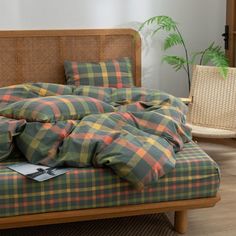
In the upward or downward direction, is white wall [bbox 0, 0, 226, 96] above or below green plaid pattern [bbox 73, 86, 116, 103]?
above

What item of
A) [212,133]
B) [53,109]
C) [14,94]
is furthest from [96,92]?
[212,133]

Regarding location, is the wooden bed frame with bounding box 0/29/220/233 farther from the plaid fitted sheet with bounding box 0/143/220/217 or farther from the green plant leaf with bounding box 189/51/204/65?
the plaid fitted sheet with bounding box 0/143/220/217

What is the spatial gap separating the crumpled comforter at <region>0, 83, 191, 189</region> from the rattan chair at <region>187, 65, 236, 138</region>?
105cm

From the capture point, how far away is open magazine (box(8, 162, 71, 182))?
2.14 m

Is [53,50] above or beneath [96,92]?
above

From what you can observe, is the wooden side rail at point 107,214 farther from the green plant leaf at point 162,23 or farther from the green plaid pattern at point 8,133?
the green plant leaf at point 162,23

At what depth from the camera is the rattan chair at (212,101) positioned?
371cm

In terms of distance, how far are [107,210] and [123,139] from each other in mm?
366

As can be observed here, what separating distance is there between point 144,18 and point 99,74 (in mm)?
759

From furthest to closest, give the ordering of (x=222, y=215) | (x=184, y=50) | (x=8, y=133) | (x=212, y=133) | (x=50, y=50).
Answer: (x=184, y=50), (x=50, y=50), (x=212, y=133), (x=222, y=215), (x=8, y=133)

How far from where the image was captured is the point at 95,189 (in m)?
2.21

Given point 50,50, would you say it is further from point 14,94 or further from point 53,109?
point 53,109

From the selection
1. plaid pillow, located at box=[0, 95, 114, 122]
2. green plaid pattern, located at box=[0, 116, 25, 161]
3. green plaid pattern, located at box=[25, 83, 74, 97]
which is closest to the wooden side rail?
green plaid pattern, located at box=[0, 116, 25, 161]

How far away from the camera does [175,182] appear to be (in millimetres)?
2305
